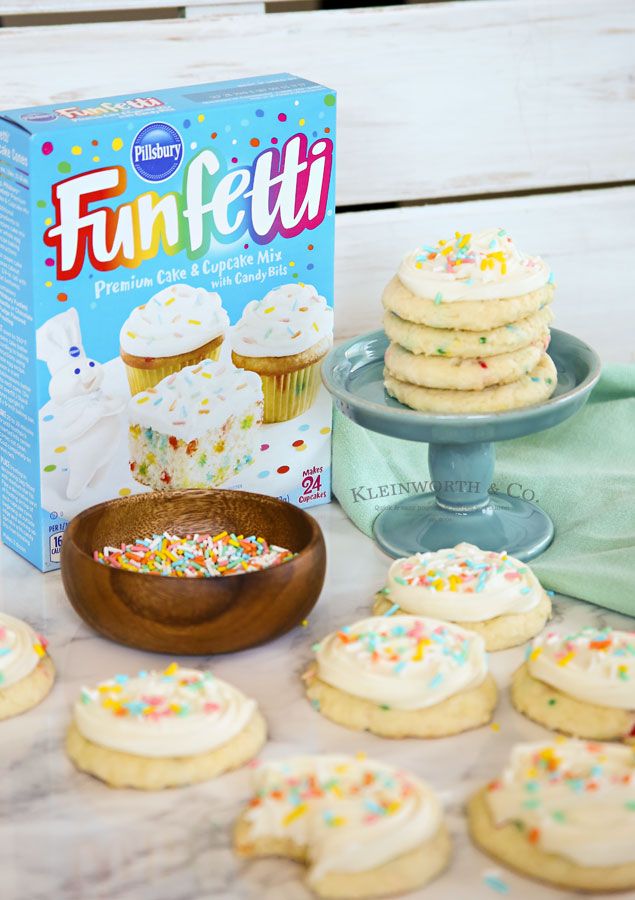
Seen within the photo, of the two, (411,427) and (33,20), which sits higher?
(33,20)

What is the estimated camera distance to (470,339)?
1255 millimetres

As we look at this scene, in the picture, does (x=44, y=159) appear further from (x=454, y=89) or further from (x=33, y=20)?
(x=33, y=20)

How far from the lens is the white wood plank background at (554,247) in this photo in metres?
1.79

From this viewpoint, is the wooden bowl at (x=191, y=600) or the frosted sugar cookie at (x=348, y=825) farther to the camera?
the wooden bowl at (x=191, y=600)

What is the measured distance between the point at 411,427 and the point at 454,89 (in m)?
0.68

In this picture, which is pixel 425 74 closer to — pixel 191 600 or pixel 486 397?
pixel 486 397

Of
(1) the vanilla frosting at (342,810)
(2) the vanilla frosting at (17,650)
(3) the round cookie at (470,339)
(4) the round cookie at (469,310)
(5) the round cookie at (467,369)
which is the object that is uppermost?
(4) the round cookie at (469,310)

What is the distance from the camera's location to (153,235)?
128cm

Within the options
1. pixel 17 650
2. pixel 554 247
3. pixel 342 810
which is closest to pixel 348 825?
pixel 342 810

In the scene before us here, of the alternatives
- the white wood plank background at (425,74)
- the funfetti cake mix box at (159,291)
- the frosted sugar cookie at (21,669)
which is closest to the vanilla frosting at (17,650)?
the frosted sugar cookie at (21,669)

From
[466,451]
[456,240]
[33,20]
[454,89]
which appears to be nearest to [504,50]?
[454,89]

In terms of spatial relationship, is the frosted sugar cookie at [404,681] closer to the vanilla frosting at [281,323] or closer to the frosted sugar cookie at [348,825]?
the frosted sugar cookie at [348,825]

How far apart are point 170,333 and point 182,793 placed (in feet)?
1.67

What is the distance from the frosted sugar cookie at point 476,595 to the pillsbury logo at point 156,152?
0.45 meters
